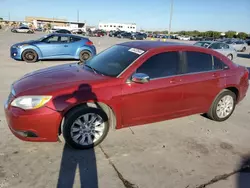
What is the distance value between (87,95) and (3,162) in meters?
1.40

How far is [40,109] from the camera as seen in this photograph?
9.77 ft

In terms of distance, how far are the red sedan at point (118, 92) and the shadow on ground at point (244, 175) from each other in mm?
1251

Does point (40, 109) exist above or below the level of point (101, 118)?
above

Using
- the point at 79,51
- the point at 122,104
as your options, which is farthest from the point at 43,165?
the point at 79,51

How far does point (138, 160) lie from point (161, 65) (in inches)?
62.5

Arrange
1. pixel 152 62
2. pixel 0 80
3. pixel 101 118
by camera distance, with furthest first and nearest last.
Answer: pixel 0 80 → pixel 152 62 → pixel 101 118

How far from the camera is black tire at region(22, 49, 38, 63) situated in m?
10.4

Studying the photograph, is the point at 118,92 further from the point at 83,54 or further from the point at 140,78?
the point at 83,54

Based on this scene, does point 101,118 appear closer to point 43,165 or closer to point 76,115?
point 76,115

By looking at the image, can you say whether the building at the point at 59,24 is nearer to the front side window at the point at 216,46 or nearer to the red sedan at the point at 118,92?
the front side window at the point at 216,46

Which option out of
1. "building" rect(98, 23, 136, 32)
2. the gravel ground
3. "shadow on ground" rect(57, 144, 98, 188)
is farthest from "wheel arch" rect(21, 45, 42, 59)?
"building" rect(98, 23, 136, 32)

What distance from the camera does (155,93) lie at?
3.61 metres


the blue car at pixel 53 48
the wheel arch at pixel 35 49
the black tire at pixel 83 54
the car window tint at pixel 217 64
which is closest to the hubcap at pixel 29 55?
the blue car at pixel 53 48

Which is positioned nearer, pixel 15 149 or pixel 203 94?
pixel 15 149
